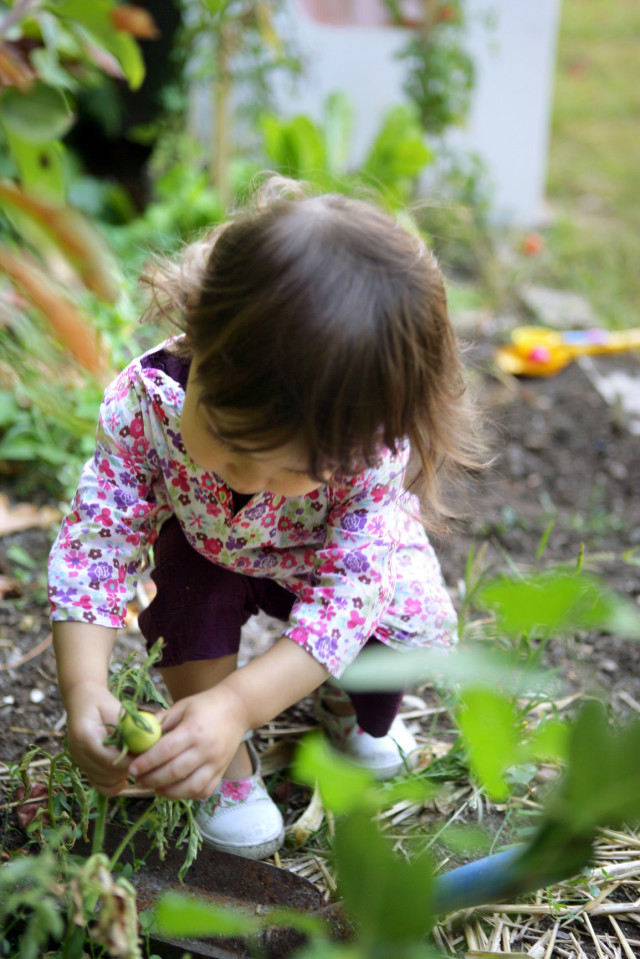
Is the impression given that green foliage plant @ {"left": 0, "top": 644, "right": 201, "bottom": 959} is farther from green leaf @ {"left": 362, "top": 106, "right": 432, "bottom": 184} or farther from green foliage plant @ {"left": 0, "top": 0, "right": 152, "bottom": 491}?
green leaf @ {"left": 362, "top": 106, "right": 432, "bottom": 184}

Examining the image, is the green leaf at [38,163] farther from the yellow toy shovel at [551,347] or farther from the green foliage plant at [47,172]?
the yellow toy shovel at [551,347]

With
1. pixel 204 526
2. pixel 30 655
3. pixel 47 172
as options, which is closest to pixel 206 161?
pixel 47 172

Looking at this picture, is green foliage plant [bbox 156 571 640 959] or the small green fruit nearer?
green foliage plant [bbox 156 571 640 959]

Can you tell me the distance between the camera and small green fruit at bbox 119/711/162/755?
79 centimetres

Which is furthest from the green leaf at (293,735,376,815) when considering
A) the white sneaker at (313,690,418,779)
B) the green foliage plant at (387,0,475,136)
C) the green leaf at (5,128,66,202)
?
the green foliage plant at (387,0,475,136)

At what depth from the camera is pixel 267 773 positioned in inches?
50.5

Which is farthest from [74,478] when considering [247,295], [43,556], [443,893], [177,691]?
[443,893]

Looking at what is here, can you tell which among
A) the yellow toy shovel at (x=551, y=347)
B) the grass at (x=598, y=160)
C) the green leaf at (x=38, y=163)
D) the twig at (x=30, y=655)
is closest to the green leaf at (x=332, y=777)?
the twig at (x=30, y=655)

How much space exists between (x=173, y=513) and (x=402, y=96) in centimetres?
340

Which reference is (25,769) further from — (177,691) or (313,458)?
(313,458)

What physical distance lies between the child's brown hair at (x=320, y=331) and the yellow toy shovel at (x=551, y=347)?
199cm

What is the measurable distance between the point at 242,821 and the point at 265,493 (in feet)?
1.29

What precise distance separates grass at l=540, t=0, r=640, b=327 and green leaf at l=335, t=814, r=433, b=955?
2.96 m

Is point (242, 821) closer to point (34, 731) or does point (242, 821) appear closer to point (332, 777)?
point (34, 731)
